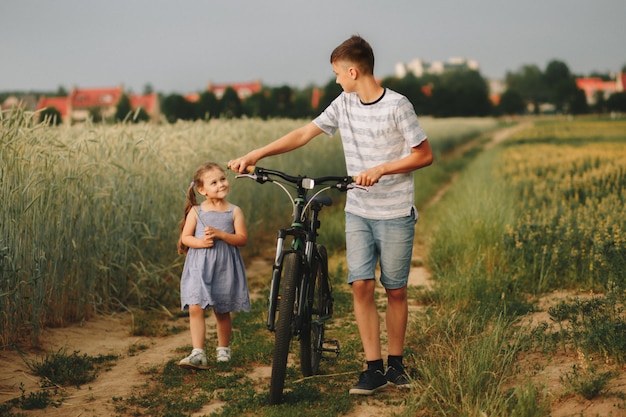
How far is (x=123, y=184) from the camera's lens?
7.37 metres

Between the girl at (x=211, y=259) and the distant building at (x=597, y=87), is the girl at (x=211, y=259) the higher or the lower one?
the lower one

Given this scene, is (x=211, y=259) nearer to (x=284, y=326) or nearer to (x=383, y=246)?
(x=284, y=326)

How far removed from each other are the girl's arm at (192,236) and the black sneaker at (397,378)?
1482 mm

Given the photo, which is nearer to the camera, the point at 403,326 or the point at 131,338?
the point at 403,326

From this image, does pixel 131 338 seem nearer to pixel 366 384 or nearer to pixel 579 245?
pixel 366 384

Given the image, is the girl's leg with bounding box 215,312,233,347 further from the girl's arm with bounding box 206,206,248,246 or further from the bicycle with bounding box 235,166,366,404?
the bicycle with bounding box 235,166,366,404

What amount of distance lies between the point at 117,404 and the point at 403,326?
1852 millimetres

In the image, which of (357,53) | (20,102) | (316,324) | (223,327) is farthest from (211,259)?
(20,102)

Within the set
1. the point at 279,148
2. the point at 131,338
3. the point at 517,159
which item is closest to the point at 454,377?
the point at 279,148

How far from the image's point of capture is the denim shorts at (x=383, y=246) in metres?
4.66

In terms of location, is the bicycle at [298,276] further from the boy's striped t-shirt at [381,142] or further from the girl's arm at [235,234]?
the girl's arm at [235,234]

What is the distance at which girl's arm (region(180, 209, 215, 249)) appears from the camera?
207 inches

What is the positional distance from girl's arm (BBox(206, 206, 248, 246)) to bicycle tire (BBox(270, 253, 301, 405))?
910 mm

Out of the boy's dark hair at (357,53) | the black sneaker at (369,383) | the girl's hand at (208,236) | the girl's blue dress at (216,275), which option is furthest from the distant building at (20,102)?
the black sneaker at (369,383)
